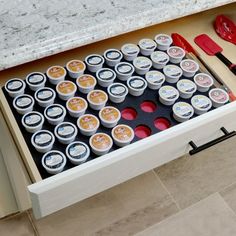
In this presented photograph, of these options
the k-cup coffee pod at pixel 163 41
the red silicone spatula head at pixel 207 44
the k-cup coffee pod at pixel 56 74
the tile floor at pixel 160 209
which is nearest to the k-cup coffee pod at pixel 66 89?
the k-cup coffee pod at pixel 56 74

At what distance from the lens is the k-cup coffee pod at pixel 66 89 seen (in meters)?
→ 0.78

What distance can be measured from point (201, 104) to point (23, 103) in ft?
1.11

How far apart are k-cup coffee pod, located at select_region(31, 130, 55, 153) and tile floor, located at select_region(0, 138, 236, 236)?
0.51 m

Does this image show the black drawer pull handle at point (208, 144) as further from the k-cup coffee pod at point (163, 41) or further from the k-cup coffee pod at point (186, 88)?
the k-cup coffee pod at point (163, 41)

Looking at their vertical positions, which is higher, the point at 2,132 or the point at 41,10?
the point at 41,10

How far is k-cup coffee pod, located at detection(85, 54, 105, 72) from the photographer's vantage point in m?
0.83

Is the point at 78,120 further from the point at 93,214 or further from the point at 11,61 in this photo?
the point at 93,214

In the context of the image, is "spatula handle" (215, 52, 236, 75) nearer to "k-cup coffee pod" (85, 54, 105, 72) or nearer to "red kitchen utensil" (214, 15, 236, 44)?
"red kitchen utensil" (214, 15, 236, 44)

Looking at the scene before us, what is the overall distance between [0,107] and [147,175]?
630 mm

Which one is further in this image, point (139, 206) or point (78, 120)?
point (139, 206)

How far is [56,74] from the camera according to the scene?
81cm

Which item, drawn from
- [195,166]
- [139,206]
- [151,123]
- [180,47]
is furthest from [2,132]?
[195,166]

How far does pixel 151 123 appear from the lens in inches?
30.6

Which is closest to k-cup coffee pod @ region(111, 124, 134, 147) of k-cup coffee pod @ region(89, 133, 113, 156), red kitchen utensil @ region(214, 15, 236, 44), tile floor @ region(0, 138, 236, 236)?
k-cup coffee pod @ region(89, 133, 113, 156)
